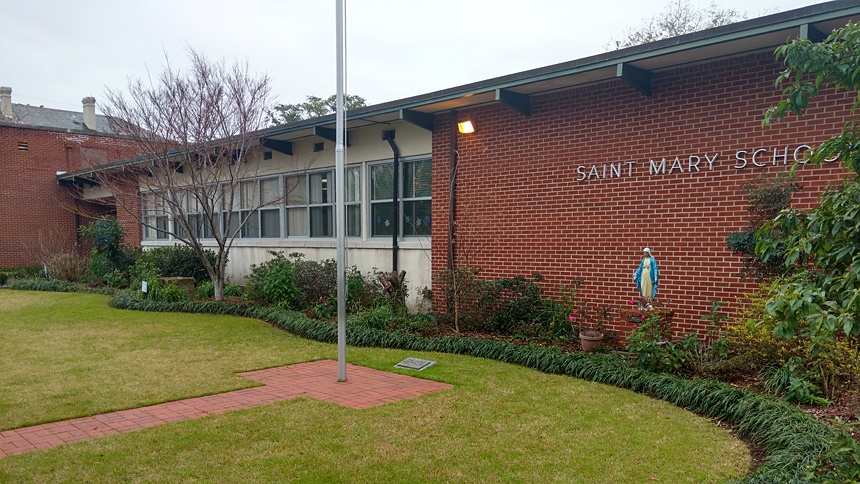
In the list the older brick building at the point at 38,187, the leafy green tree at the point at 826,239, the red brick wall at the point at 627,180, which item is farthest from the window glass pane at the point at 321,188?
the leafy green tree at the point at 826,239

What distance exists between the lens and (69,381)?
6.24 m

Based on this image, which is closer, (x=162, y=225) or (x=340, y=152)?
(x=340, y=152)

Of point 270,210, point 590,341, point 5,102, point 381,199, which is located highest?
point 5,102

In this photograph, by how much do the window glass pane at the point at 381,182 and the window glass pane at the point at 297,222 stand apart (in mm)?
2486

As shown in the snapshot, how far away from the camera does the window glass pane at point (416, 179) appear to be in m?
10.5

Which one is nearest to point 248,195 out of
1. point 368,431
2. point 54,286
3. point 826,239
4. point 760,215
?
point 54,286

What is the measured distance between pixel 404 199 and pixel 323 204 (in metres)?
2.64

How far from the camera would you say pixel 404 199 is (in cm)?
1087

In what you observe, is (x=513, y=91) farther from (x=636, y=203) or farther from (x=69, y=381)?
(x=69, y=381)

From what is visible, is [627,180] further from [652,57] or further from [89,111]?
[89,111]

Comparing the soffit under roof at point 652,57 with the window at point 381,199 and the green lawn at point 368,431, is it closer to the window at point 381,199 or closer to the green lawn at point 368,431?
the window at point 381,199

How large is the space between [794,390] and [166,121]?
11202 mm

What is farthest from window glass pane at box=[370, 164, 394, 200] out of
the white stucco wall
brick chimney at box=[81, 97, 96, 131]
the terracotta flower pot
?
brick chimney at box=[81, 97, 96, 131]

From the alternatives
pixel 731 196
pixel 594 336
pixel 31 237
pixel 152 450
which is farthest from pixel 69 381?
pixel 31 237
